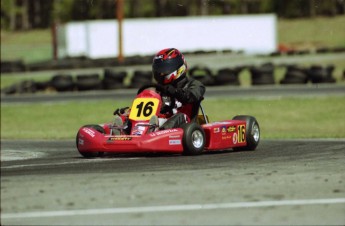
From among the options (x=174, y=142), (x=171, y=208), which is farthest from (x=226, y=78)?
(x=171, y=208)

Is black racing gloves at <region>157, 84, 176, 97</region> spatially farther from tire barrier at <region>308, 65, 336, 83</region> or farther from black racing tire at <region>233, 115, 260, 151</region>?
tire barrier at <region>308, 65, 336, 83</region>

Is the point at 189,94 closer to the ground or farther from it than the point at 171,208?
farther from it

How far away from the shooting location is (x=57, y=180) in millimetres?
7371

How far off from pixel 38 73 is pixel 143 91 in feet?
96.4

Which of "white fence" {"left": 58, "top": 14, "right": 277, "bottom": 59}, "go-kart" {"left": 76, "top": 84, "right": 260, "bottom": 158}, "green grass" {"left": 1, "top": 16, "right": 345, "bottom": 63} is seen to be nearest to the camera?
"go-kart" {"left": 76, "top": 84, "right": 260, "bottom": 158}

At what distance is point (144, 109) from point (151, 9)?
84.7 m

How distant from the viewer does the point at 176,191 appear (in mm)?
6848

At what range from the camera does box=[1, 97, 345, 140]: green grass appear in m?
20.1

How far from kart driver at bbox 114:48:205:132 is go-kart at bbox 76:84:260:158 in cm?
11

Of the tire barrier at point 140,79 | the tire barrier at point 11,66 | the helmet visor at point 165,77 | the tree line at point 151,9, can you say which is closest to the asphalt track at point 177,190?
the helmet visor at point 165,77

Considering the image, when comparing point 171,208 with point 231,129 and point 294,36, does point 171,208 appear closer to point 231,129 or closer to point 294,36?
point 231,129

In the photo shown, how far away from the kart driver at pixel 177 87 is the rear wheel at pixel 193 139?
0.25 metres

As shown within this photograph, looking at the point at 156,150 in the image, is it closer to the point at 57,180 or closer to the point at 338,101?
the point at 57,180

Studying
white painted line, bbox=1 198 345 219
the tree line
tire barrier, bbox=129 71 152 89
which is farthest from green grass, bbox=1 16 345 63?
white painted line, bbox=1 198 345 219
